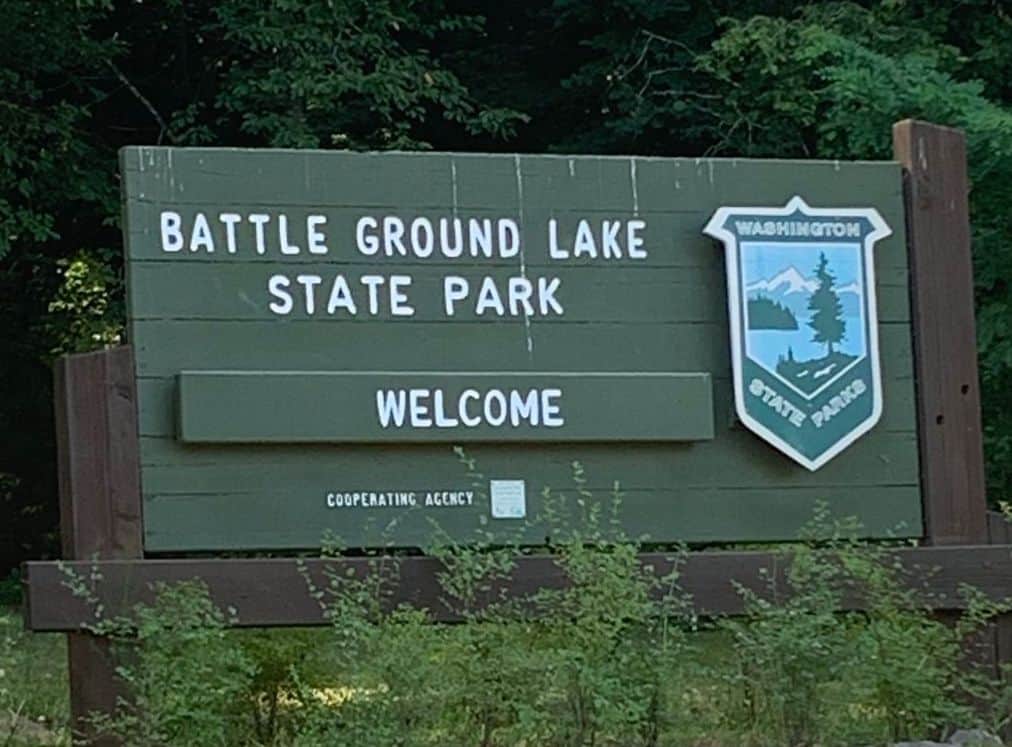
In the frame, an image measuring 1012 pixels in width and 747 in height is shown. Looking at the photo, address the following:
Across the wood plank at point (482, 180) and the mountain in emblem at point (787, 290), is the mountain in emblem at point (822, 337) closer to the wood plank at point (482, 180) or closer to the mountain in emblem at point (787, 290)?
the mountain in emblem at point (787, 290)

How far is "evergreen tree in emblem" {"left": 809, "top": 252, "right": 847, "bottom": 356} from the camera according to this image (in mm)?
6719

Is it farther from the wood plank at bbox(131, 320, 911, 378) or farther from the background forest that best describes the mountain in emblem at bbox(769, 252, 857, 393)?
the background forest

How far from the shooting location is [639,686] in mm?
5852

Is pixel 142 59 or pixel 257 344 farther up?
pixel 142 59

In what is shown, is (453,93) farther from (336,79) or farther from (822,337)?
(822,337)

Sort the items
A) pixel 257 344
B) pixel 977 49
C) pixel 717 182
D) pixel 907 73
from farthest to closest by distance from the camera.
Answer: pixel 977 49 → pixel 907 73 → pixel 717 182 → pixel 257 344

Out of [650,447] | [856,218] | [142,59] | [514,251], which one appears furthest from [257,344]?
[142,59]

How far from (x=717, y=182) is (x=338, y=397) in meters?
1.63

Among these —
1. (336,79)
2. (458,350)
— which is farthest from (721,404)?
(336,79)

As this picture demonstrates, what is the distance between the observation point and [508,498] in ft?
21.0

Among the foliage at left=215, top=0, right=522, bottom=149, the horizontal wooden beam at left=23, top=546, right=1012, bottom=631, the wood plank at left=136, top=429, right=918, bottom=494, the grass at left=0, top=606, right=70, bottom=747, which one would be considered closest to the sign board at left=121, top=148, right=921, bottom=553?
the wood plank at left=136, top=429, right=918, bottom=494

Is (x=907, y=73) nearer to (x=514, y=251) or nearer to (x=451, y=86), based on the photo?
(x=451, y=86)

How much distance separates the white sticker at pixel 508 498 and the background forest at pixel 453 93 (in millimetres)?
5858

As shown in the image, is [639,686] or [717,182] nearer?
[639,686]
